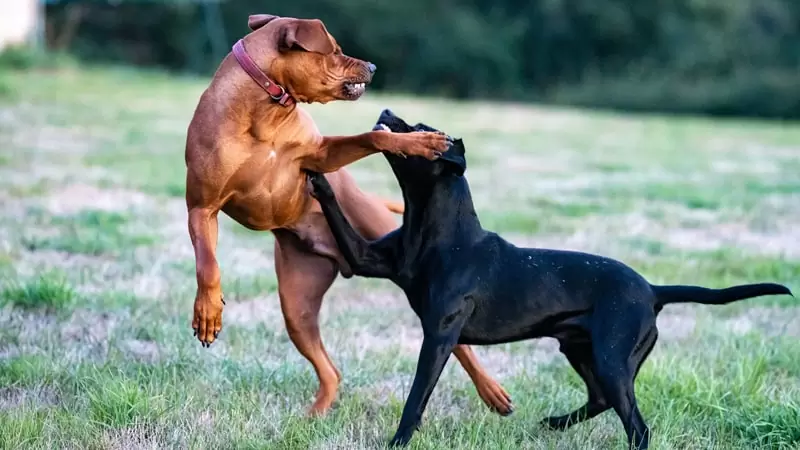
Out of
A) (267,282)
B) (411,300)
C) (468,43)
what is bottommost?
(468,43)

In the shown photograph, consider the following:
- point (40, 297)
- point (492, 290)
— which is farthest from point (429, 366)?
point (40, 297)

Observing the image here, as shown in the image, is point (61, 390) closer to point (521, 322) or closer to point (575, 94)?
point (521, 322)

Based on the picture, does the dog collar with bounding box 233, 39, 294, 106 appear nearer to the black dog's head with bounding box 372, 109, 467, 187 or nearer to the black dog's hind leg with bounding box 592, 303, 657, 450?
the black dog's head with bounding box 372, 109, 467, 187

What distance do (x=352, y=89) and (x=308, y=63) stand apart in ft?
0.60

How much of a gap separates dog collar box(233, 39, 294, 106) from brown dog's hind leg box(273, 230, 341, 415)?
616 millimetres

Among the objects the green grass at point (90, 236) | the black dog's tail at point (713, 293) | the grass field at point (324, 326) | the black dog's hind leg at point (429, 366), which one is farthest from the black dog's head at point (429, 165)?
the green grass at point (90, 236)

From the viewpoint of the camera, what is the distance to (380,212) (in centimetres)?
404

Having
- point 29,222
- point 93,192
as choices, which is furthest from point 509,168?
point 29,222

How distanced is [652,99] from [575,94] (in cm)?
277

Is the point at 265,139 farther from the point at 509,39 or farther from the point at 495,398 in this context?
the point at 509,39

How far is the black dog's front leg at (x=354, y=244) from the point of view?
12.1 feet

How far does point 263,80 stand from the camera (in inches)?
138

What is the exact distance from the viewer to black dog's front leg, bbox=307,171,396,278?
369 centimetres

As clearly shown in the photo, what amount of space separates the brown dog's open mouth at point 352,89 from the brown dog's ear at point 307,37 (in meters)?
0.14
